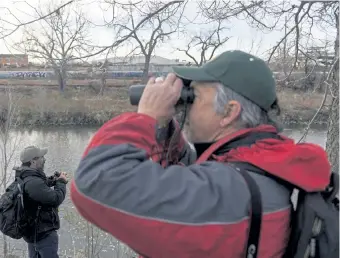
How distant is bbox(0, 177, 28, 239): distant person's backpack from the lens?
309 centimetres

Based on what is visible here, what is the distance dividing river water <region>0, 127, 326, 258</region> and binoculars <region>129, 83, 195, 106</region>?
341 cm

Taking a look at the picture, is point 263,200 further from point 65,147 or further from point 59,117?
point 59,117

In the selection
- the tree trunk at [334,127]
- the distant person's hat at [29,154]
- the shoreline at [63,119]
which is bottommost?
the shoreline at [63,119]

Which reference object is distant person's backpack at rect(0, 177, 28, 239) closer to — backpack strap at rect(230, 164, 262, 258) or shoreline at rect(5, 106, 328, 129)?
backpack strap at rect(230, 164, 262, 258)

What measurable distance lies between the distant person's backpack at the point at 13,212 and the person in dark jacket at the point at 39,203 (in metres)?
0.04

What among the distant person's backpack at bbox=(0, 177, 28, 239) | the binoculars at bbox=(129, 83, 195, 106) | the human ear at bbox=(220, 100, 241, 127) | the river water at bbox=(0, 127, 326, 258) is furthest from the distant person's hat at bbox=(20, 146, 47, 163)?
the human ear at bbox=(220, 100, 241, 127)

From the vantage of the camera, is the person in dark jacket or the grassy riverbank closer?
the person in dark jacket

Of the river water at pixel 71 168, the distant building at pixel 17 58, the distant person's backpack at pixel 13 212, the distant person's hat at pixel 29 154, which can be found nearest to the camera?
the distant person's backpack at pixel 13 212

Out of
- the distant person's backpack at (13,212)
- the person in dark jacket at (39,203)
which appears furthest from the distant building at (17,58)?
the distant person's backpack at (13,212)

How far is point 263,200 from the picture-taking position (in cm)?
88

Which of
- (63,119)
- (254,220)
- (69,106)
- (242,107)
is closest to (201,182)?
(254,220)

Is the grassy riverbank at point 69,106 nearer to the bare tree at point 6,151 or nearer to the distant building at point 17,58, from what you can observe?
the bare tree at point 6,151

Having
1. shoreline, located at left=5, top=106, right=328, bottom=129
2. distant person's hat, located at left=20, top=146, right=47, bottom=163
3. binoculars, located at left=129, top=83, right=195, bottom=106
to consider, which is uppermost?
binoculars, located at left=129, top=83, right=195, bottom=106

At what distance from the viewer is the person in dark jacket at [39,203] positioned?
309 cm
